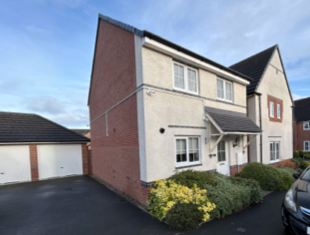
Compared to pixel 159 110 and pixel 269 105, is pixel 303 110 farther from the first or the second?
pixel 159 110

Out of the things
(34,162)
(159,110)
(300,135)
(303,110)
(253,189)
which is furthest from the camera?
(303,110)

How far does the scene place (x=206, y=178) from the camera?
5.93 m

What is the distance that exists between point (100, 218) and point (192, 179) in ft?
10.2

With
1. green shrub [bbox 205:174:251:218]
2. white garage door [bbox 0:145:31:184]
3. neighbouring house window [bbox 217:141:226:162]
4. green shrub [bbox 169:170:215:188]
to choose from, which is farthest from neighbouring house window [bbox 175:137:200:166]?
white garage door [bbox 0:145:31:184]

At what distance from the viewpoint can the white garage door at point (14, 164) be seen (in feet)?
36.9

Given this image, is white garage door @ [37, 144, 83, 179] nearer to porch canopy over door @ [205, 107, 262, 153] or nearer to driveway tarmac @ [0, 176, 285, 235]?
driveway tarmac @ [0, 176, 285, 235]

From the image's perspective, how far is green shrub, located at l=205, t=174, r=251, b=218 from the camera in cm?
512

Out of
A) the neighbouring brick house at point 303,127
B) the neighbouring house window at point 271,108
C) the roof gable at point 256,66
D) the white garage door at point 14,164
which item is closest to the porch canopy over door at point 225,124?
the roof gable at point 256,66

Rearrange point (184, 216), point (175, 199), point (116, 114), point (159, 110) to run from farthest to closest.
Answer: point (116, 114)
point (159, 110)
point (175, 199)
point (184, 216)

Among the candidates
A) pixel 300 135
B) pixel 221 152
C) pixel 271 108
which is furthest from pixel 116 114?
pixel 300 135

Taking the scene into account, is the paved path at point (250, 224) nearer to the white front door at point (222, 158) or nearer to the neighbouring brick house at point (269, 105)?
the white front door at point (222, 158)

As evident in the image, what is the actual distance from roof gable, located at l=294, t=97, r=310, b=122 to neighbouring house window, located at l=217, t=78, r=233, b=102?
24704 mm

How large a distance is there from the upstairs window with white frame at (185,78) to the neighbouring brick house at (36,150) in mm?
9755

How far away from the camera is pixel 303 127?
88.0ft
